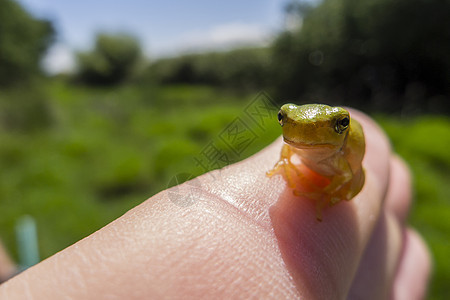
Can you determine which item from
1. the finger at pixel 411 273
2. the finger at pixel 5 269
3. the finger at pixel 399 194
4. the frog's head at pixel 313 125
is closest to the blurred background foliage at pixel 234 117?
the finger at pixel 5 269

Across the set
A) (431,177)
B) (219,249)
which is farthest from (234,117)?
(219,249)

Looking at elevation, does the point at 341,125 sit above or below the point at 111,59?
below

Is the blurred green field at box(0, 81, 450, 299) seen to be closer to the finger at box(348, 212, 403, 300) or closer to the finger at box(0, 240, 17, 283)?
the finger at box(0, 240, 17, 283)

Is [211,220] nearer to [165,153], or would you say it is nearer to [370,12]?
[165,153]

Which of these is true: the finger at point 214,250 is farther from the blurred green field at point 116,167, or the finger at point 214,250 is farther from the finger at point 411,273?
the blurred green field at point 116,167

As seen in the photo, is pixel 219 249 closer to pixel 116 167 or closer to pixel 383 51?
pixel 116 167
